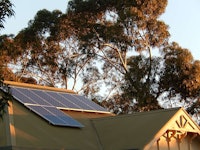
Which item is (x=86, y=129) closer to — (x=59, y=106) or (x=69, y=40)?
(x=59, y=106)

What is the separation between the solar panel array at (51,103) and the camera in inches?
867

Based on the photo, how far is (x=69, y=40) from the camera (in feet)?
147

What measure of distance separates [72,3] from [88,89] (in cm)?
879

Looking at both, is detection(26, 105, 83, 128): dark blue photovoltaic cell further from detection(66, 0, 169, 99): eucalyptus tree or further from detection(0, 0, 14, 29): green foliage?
detection(66, 0, 169, 99): eucalyptus tree

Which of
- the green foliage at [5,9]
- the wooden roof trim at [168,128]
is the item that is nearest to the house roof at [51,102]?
the wooden roof trim at [168,128]

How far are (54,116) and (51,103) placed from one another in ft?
6.03

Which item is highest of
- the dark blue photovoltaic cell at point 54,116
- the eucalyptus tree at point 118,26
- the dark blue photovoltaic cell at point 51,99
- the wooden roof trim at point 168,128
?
the eucalyptus tree at point 118,26

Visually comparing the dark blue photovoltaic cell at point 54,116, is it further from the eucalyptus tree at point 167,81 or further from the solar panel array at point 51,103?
the eucalyptus tree at point 167,81

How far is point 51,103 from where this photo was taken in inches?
952

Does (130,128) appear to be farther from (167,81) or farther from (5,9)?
(167,81)

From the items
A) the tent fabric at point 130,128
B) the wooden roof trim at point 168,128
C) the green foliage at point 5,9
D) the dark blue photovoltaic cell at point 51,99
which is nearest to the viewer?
the green foliage at point 5,9

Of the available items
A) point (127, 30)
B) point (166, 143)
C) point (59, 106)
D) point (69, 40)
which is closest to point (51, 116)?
point (59, 106)

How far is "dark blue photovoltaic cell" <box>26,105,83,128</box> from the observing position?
21.7 metres

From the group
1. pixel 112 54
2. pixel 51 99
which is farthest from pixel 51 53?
pixel 51 99
